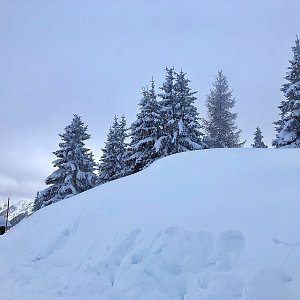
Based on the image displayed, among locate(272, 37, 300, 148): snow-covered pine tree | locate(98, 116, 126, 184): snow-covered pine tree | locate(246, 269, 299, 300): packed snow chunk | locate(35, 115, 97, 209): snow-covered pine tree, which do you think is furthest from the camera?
locate(98, 116, 126, 184): snow-covered pine tree

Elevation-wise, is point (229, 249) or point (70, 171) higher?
point (70, 171)

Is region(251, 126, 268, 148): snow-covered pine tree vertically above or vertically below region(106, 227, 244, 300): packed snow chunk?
above

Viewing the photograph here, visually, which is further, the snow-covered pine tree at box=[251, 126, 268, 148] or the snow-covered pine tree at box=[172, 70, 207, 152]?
the snow-covered pine tree at box=[251, 126, 268, 148]

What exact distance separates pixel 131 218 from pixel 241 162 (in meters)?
3.93

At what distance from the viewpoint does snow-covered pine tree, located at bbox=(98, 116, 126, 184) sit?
30.3 m

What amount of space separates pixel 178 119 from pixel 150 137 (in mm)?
2619

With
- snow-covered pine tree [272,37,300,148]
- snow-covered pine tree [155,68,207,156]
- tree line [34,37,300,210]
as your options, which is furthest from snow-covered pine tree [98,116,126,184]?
snow-covered pine tree [272,37,300,148]

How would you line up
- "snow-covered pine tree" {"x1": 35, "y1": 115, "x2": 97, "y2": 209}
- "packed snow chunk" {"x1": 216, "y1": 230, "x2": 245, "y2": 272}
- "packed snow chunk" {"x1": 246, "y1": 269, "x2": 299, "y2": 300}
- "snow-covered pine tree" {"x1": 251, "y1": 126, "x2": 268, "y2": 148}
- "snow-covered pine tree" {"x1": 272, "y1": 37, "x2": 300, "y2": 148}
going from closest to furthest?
"packed snow chunk" {"x1": 246, "y1": 269, "x2": 299, "y2": 300}, "packed snow chunk" {"x1": 216, "y1": 230, "x2": 245, "y2": 272}, "snow-covered pine tree" {"x1": 272, "y1": 37, "x2": 300, "y2": 148}, "snow-covered pine tree" {"x1": 35, "y1": 115, "x2": 97, "y2": 209}, "snow-covered pine tree" {"x1": 251, "y1": 126, "x2": 268, "y2": 148}

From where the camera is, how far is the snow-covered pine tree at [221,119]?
114 ft

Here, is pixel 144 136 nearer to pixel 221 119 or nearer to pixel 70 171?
pixel 70 171

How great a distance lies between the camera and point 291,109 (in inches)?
893

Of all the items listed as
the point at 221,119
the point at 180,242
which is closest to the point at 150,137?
the point at 221,119

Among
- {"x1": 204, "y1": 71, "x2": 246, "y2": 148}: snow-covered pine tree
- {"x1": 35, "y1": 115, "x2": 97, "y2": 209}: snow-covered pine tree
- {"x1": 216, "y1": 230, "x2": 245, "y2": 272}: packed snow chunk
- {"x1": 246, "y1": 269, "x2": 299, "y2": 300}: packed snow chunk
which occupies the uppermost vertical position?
{"x1": 204, "y1": 71, "x2": 246, "y2": 148}: snow-covered pine tree

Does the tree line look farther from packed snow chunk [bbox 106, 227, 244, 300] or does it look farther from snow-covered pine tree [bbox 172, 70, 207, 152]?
packed snow chunk [bbox 106, 227, 244, 300]
